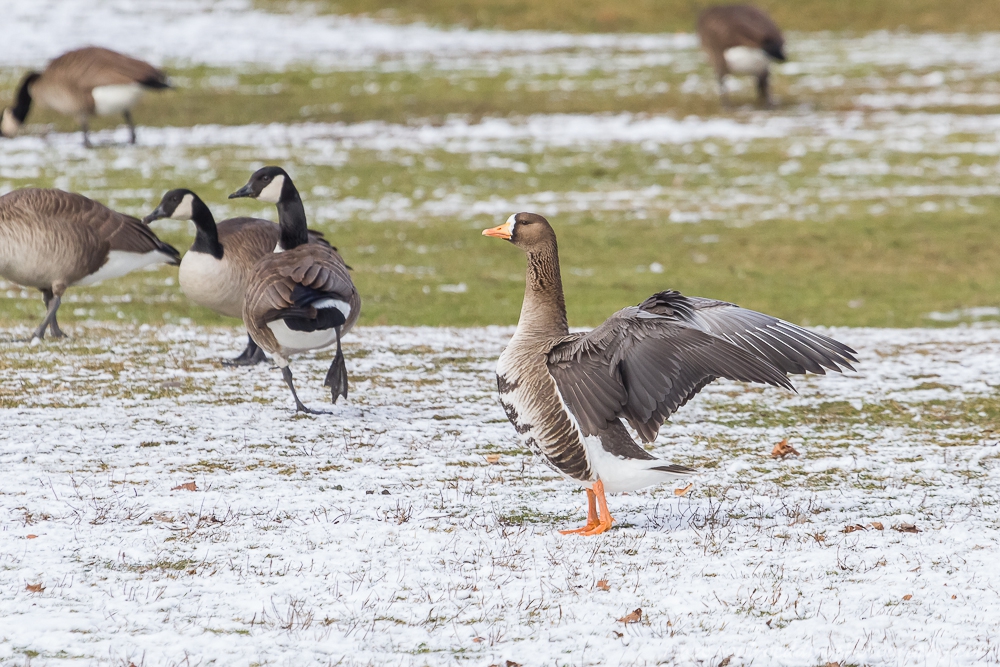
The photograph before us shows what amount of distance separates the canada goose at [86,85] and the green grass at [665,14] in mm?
23251

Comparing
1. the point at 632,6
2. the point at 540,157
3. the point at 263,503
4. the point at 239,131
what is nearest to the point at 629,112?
the point at 540,157

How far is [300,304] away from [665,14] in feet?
145

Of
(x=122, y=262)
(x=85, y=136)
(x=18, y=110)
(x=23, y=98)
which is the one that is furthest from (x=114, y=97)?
(x=122, y=262)

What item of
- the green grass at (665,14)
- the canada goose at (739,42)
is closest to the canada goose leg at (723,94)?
the canada goose at (739,42)

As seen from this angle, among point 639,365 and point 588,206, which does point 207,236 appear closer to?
point 639,365

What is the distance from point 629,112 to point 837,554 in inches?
1075

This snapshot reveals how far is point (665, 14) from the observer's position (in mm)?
50094

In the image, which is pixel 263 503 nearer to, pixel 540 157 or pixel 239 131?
pixel 540 157

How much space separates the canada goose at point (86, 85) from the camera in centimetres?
2839

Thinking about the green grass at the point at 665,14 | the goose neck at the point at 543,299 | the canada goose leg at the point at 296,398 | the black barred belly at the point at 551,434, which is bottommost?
the canada goose leg at the point at 296,398

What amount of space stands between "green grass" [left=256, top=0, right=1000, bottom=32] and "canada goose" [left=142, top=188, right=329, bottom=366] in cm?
3918

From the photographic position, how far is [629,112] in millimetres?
32938

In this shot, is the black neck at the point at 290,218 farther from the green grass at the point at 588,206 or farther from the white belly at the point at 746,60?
the white belly at the point at 746,60

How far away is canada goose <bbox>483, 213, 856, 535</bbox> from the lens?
6.45 meters
